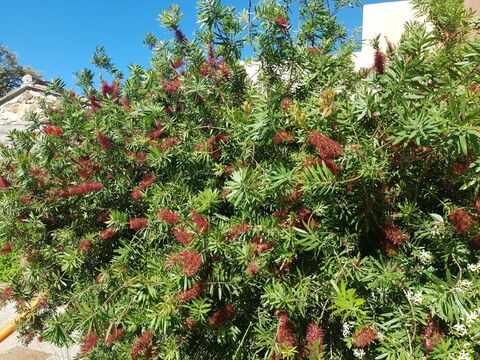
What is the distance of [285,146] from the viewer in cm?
176

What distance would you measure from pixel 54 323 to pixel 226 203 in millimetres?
1149

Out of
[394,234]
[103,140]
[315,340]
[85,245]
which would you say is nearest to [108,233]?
[85,245]

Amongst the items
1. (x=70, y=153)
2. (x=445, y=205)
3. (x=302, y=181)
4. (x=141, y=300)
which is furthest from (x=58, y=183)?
(x=445, y=205)

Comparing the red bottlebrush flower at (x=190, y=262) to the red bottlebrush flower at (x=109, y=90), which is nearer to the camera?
the red bottlebrush flower at (x=190, y=262)

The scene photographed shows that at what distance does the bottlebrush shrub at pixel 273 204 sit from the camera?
130 centimetres

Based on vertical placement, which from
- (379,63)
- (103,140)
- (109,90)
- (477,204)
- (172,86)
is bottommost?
(477,204)

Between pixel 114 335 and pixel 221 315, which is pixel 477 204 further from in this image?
pixel 114 335

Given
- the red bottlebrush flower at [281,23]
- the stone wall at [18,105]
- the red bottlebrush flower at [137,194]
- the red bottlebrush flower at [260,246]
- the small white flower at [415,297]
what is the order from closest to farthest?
the small white flower at [415,297], the red bottlebrush flower at [260,246], the red bottlebrush flower at [281,23], the red bottlebrush flower at [137,194], the stone wall at [18,105]

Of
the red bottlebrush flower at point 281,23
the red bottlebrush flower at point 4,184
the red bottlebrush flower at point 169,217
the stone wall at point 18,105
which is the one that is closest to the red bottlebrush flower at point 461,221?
the red bottlebrush flower at point 169,217

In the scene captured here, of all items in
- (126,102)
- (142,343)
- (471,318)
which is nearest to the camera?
(471,318)

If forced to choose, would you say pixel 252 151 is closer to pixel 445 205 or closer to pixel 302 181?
pixel 302 181

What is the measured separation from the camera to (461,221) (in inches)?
51.9

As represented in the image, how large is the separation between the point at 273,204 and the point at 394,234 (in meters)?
0.48

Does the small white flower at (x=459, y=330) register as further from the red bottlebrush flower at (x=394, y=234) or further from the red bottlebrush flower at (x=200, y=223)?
the red bottlebrush flower at (x=200, y=223)
